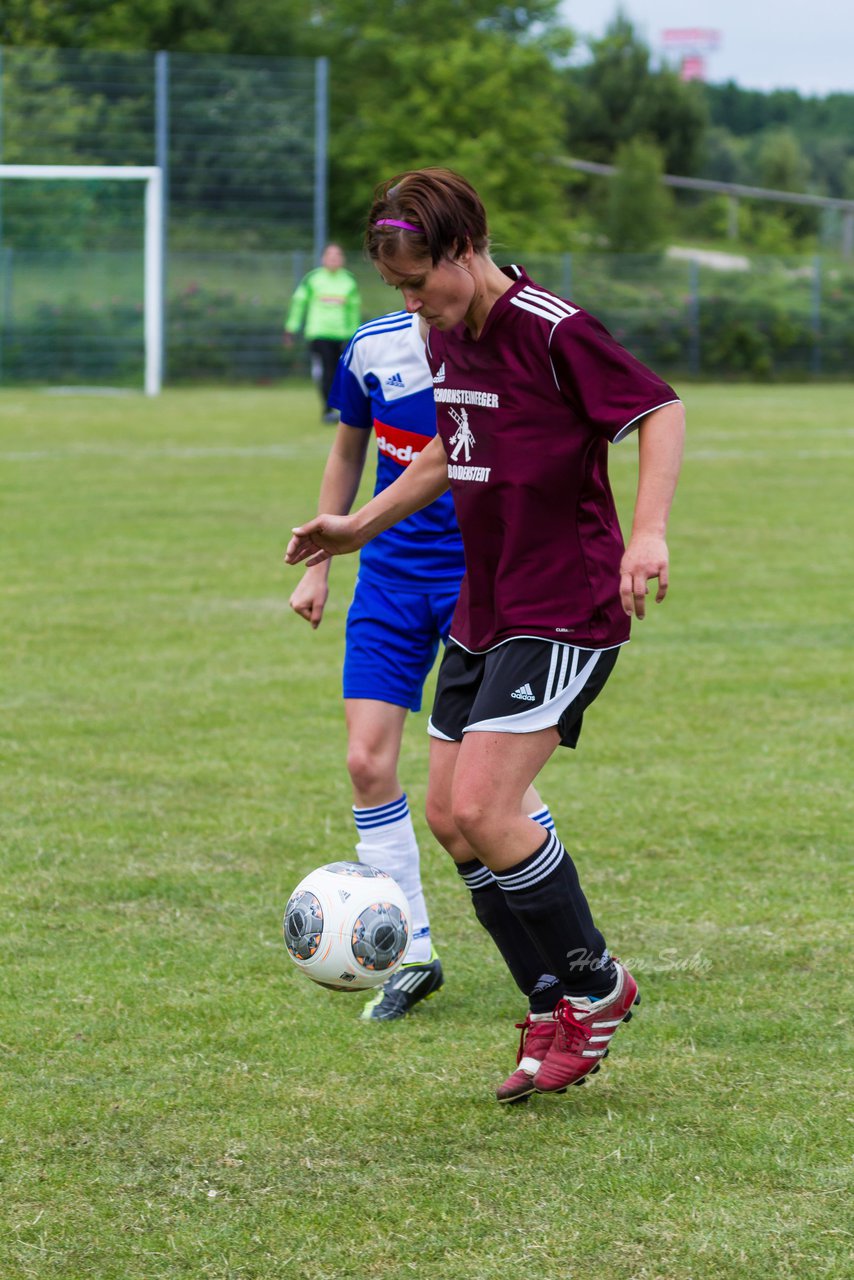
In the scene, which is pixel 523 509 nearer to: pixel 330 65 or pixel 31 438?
pixel 31 438

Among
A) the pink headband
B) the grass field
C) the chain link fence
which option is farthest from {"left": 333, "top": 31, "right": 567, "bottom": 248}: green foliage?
the pink headband

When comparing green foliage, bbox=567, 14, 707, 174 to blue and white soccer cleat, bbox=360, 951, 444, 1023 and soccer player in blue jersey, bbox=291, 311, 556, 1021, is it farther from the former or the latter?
blue and white soccer cleat, bbox=360, 951, 444, 1023

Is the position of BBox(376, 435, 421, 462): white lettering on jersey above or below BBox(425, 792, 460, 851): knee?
above

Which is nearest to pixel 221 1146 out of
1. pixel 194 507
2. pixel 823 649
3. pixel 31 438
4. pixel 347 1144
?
pixel 347 1144

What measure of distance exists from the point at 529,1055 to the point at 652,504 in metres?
1.19

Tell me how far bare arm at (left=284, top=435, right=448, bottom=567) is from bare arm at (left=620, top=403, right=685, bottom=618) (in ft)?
1.85

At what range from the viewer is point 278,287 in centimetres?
3247

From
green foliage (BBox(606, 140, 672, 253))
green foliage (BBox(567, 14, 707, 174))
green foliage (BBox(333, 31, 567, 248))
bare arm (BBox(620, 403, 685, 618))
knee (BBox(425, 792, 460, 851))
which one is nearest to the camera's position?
bare arm (BBox(620, 403, 685, 618))

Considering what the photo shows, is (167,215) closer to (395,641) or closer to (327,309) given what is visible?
(327,309)

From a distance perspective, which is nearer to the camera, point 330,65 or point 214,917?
point 214,917

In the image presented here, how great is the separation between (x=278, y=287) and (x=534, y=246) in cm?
1271

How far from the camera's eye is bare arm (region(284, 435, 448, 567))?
3.79 metres

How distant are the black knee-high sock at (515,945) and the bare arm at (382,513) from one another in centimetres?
76

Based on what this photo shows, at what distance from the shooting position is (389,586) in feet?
14.4
